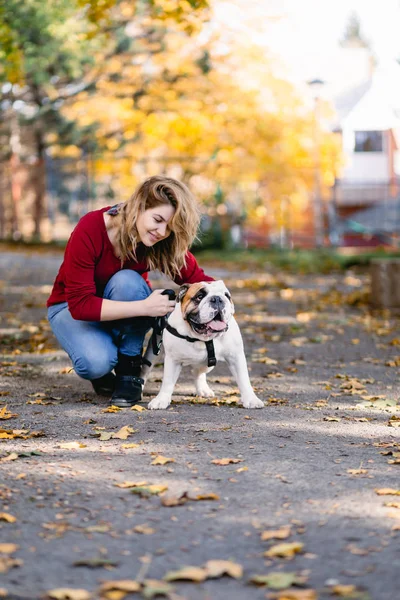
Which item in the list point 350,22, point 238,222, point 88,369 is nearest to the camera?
point 88,369

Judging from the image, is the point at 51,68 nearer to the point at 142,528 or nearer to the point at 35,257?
the point at 35,257

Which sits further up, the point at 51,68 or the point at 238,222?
the point at 51,68

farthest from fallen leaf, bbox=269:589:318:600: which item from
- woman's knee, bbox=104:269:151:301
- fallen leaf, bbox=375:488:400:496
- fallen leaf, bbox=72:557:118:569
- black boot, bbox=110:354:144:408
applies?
woman's knee, bbox=104:269:151:301

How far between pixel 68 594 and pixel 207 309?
82.7 inches

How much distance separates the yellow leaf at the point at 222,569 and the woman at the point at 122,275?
7.10 feet

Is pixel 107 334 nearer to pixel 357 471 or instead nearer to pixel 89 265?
pixel 89 265

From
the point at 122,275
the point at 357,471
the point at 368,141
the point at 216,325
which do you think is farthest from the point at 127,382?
the point at 368,141

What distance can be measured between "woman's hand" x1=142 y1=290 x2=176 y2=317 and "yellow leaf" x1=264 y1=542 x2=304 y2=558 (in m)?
2.08

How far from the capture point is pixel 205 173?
72.9 ft

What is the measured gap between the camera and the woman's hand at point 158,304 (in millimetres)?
4523

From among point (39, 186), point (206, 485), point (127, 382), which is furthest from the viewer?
point (39, 186)

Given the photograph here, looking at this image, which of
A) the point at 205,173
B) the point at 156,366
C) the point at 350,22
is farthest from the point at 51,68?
the point at 350,22

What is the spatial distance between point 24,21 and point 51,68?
697 centimetres

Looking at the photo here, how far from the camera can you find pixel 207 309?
421cm
